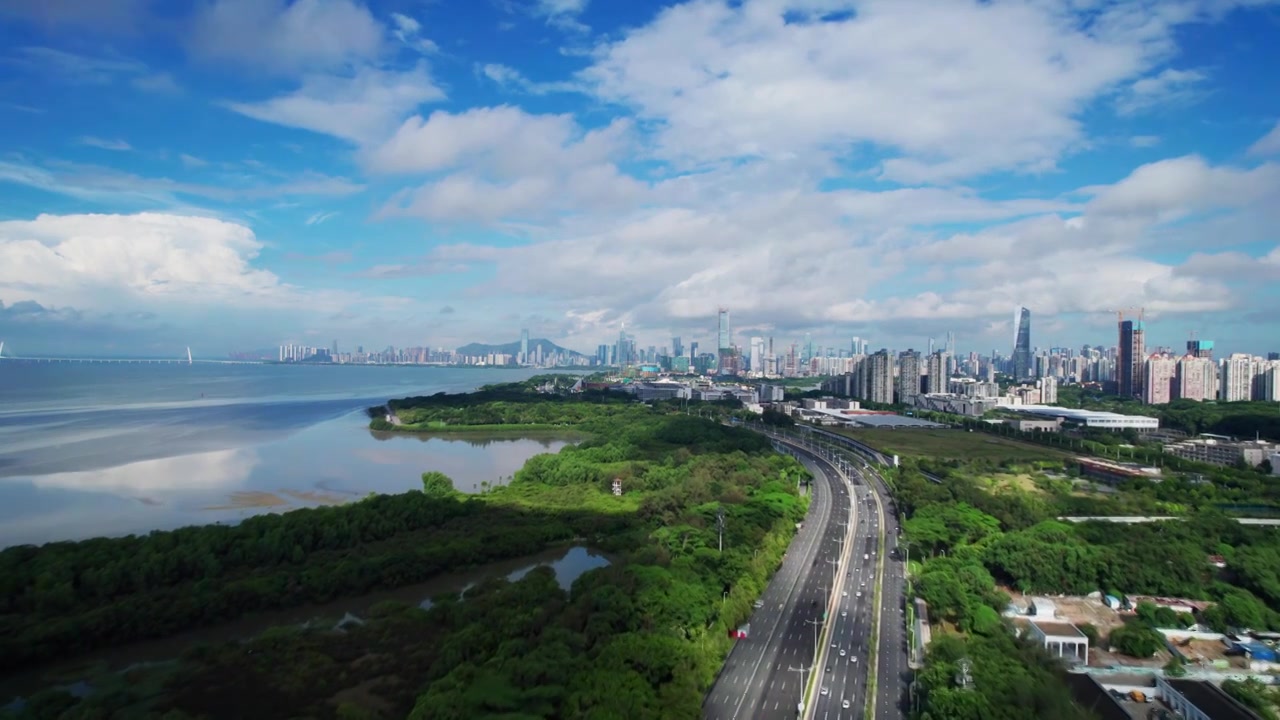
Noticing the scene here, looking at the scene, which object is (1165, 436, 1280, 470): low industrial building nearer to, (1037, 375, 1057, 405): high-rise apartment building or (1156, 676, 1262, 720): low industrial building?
(1156, 676, 1262, 720): low industrial building

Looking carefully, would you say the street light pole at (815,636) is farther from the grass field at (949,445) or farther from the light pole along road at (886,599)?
the grass field at (949,445)

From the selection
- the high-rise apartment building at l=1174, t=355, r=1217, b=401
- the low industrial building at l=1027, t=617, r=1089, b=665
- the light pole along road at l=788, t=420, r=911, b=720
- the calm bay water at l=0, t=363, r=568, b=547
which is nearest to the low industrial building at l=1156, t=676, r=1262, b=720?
the low industrial building at l=1027, t=617, r=1089, b=665

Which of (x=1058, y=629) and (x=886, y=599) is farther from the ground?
(x=1058, y=629)

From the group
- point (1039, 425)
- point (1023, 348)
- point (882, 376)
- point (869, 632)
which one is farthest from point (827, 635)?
point (1023, 348)

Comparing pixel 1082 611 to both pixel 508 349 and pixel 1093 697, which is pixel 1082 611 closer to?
pixel 1093 697

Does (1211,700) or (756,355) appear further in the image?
(756,355)

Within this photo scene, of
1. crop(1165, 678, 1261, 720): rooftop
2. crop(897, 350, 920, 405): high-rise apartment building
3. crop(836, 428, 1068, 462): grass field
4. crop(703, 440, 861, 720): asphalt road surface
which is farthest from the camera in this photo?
crop(897, 350, 920, 405): high-rise apartment building
